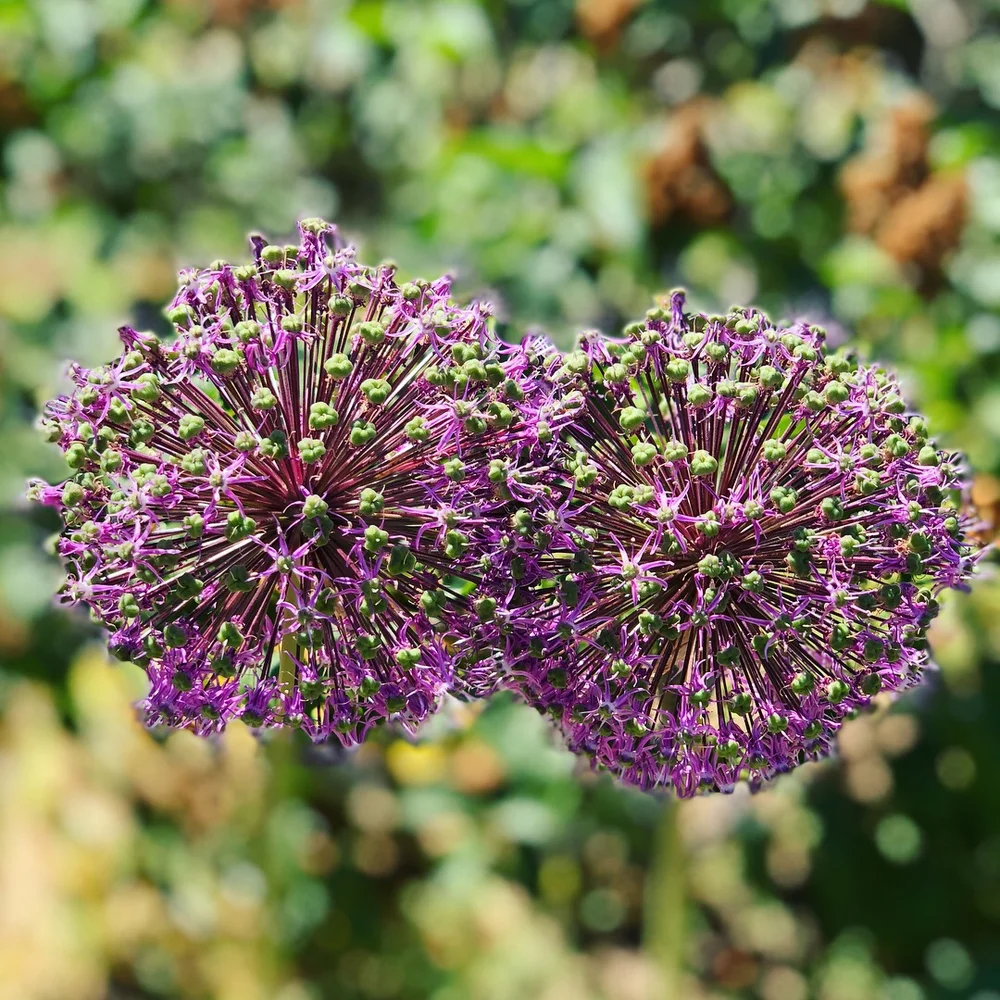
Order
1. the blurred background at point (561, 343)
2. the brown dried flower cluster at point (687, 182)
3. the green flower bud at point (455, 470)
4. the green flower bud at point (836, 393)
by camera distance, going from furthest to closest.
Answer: the brown dried flower cluster at point (687, 182)
the blurred background at point (561, 343)
the green flower bud at point (836, 393)
the green flower bud at point (455, 470)

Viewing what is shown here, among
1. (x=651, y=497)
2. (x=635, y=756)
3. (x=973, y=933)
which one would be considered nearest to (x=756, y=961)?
(x=973, y=933)

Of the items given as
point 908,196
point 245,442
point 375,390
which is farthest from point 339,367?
point 908,196

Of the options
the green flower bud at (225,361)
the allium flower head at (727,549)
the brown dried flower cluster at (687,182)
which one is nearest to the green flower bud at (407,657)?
the allium flower head at (727,549)

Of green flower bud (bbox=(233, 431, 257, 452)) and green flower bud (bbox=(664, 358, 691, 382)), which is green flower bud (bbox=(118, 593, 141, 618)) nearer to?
green flower bud (bbox=(233, 431, 257, 452))

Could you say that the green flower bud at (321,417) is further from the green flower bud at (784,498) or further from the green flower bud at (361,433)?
the green flower bud at (784,498)

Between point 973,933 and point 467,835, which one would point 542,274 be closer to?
point 467,835

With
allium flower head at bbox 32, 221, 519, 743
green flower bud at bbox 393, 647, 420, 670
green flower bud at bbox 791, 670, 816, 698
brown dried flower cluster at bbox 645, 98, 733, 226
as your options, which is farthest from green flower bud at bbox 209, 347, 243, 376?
brown dried flower cluster at bbox 645, 98, 733, 226
